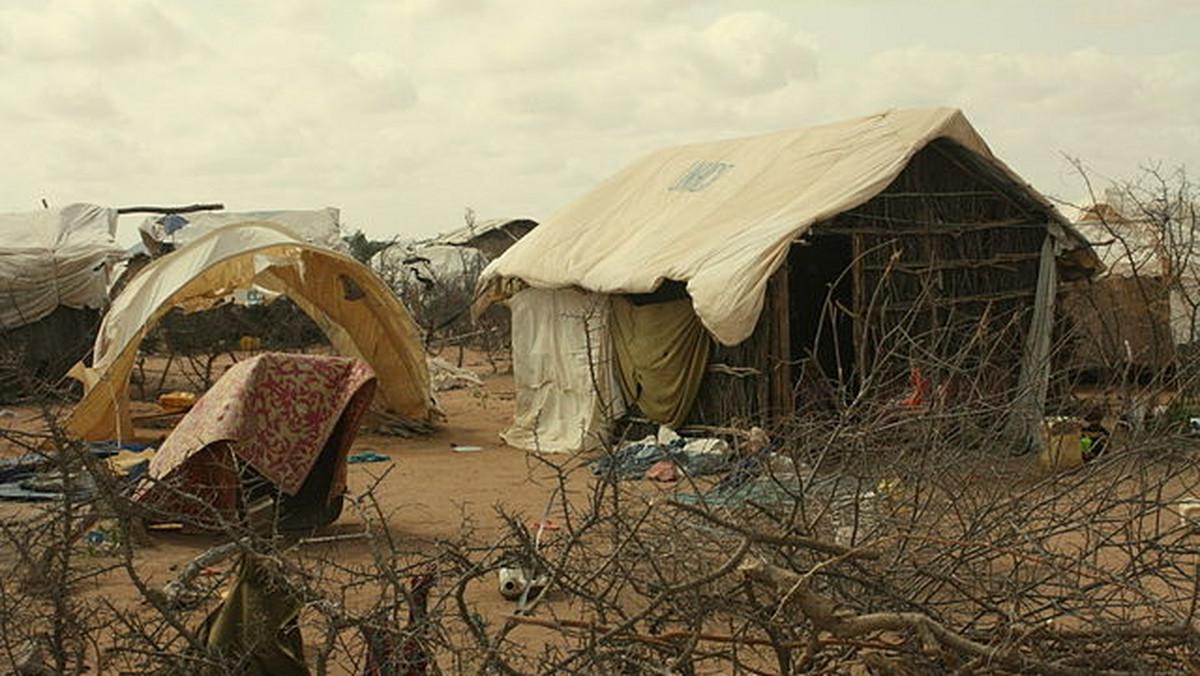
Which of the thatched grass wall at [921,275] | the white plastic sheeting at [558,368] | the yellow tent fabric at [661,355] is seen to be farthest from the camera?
the white plastic sheeting at [558,368]

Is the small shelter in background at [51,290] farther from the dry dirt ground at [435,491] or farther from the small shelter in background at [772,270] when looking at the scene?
the small shelter in background at [772,270]

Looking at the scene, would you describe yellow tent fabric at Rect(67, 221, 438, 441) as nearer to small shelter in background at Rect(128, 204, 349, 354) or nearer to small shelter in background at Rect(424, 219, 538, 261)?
small shelter in background at Rect(128, 204, 349, 354)

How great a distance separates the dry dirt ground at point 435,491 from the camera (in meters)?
7.55

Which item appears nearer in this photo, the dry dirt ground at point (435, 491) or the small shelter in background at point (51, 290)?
the dry dirt ground at point (435, 491)

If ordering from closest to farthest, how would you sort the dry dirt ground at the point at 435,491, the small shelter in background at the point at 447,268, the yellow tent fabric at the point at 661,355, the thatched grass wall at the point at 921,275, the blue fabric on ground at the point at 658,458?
1. the dry dirt ground at the point at 435,491
2. the blue fabric on ground at the point at 658,458
3. the thatched grass wall at the point at 921,275
4. the yellow tent fabric at the point at 661,355
5. the small shelter in background at the point at 447,268

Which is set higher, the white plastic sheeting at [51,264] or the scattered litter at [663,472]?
the white plastic sheeting at [51,264]

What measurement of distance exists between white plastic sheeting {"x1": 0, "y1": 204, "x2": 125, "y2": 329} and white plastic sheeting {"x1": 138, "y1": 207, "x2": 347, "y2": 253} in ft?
11.5

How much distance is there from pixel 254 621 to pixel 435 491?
6.23 m

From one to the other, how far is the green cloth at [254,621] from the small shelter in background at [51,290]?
13.1m

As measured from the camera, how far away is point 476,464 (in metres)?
12.6

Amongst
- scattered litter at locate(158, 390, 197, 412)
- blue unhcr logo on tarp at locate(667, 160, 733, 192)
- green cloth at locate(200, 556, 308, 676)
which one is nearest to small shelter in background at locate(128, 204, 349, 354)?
scattered litter at locate(158, 390, 197, 412)

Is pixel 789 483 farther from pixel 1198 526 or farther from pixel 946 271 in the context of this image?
pixel 946 271

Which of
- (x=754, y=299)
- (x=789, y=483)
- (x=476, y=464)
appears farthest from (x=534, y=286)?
(x=789, y=483)

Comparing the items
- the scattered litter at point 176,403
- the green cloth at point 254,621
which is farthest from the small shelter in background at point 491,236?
the green cloth at point 254,621
